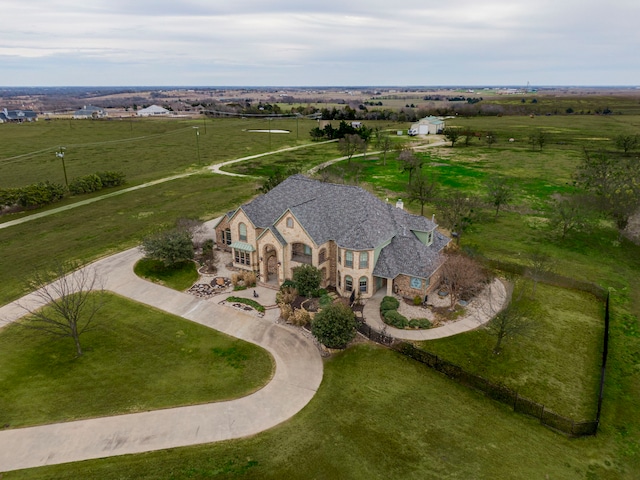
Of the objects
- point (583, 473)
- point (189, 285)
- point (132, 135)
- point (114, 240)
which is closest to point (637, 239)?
point (583, 473)

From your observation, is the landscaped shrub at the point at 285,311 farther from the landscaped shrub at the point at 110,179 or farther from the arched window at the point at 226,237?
the landscaped shrub at the point at 110,179

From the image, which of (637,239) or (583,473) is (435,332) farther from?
(637,239)

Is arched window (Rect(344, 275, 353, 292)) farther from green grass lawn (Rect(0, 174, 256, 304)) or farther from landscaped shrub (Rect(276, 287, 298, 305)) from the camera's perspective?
green grass lawn (Rect(0, 174, 256, 304))

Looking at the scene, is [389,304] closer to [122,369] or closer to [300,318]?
[300,318]

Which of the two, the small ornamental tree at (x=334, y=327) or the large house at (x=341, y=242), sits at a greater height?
the large house at (x=341, y=242)

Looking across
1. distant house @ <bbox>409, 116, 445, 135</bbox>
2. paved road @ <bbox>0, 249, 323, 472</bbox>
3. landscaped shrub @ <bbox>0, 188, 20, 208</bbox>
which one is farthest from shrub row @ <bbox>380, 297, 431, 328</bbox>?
distant house @ <bbox>409, 116, 445, 135</bbox>

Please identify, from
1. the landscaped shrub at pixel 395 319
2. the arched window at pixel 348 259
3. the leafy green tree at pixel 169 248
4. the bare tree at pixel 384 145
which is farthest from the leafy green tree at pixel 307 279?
the bare tree at pixel 384 145
